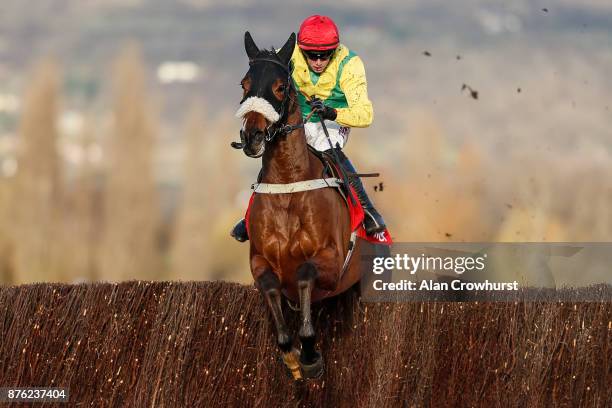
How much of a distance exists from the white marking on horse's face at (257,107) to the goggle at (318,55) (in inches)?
45.8

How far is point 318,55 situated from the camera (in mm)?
7434

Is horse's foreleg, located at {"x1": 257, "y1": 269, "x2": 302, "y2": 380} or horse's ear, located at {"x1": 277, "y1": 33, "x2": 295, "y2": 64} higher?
horse's ear, located at {"x1": 277, "y1": 33, "x2": 295, "y2": 64}

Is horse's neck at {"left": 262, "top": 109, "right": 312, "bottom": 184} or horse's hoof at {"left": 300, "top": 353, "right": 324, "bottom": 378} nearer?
horse's neck at {"left": 262, "top": 109, "right": 312, "bottom": 184}

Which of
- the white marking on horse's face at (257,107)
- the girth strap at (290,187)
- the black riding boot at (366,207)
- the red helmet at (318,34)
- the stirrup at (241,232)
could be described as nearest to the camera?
the white marking on horse's face at (257,107)

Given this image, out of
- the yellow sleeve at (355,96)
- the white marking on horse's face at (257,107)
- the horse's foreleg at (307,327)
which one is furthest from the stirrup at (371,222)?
the white marking on horse's face at (257,107)

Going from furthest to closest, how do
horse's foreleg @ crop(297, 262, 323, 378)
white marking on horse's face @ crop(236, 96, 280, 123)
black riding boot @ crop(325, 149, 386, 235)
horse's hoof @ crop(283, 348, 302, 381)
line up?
black riding boot @ crop(325, 149, 386, 235) < horse's hoof @ crop(283, 348, 302, 381) < horse's foreleg @ crop(297, 262, 323, 378) < white marking on horse's face @ crop(236, 96, 280, 123)

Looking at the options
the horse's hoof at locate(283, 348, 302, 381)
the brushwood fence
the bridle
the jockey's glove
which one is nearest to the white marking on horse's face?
the bridle

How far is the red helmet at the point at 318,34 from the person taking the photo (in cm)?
731

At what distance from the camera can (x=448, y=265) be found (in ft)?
28.0

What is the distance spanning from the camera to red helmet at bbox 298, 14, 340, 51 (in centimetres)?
731

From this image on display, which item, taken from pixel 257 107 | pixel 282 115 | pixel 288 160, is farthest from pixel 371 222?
pixel 257 107

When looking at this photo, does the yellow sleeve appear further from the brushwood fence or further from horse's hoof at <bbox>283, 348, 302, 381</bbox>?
horse's hoof at <bbox>283, 348, 302, 381</bbox>

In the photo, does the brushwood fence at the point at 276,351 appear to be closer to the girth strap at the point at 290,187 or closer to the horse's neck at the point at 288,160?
the girth strap at the point at 290,187

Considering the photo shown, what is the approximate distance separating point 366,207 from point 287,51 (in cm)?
163
